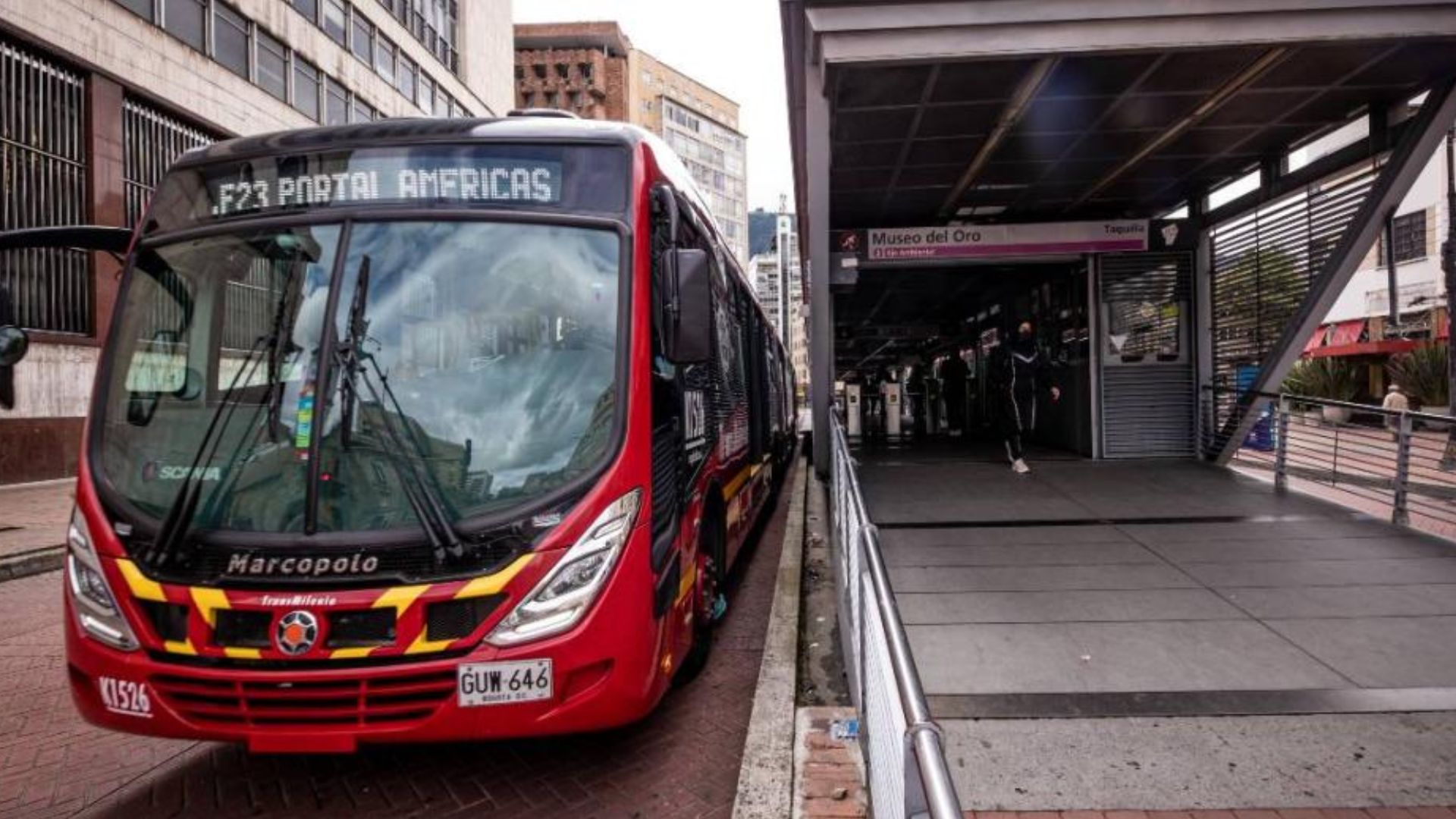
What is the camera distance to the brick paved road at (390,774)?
135 inches

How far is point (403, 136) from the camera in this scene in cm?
381

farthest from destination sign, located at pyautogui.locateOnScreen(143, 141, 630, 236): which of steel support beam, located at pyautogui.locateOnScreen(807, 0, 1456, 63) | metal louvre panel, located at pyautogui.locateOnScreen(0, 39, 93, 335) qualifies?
metal louvre panel, located at pyautogui.locateOnScreen(0, 39, 93, 335)

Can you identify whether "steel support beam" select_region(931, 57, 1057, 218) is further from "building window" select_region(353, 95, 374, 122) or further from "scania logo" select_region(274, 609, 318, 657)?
"building window" select_region(353, 95, 374, 122)

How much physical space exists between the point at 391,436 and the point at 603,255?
1.18 metres

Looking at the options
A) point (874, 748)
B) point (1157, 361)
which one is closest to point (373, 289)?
point (874, 748)

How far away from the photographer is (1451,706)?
3.78 meters

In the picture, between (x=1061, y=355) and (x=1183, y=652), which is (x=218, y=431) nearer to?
(x=1183, y=652)

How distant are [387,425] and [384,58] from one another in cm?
2992

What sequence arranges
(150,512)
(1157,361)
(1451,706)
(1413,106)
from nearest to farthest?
(150,512) → (1451,706) → (1413,106) → (1157,361)

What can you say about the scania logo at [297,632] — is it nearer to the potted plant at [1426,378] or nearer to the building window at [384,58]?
the potted plant at [1426,378]

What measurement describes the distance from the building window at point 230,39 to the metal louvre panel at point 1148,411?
20.8m

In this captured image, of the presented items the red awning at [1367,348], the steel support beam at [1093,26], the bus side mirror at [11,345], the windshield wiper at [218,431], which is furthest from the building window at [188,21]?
the red awning at [1367,348]

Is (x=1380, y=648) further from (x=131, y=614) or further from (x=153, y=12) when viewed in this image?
(x=153, y=12)

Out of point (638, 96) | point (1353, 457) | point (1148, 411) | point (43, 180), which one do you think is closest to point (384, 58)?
point (43, 180)
